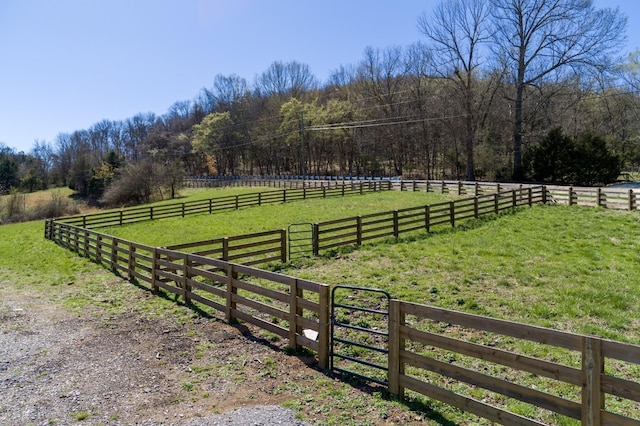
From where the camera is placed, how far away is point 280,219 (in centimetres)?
2062

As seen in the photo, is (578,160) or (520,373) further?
(578,160)

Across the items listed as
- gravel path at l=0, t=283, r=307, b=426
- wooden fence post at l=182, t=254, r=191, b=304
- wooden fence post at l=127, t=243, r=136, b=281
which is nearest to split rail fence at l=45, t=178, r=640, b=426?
wooden fence post at l=182, t=254, r=191, b=304

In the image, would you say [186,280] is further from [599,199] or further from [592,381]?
[599,199]

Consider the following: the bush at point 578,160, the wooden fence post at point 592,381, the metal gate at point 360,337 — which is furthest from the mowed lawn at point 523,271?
the bush at point 578,160

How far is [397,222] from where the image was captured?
15.1 metres

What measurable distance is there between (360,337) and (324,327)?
4.32ft

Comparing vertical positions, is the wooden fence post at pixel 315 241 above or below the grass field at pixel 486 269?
above

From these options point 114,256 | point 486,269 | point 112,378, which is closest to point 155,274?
point 114,256

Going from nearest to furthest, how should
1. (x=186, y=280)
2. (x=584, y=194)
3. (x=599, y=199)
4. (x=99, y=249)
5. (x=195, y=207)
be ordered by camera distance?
(x=186, y=280), (x=99, y=249), (x=599, y=199), (x=584, y=194), (x=195, y=207)

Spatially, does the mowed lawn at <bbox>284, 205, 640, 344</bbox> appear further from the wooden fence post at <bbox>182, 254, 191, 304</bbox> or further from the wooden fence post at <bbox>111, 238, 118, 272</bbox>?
the wooden fence post at <bbox>111, 238, 118, 272</bbox>

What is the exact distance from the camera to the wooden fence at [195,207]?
79.9 feet

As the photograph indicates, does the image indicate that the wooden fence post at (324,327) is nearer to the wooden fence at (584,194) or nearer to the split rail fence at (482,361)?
the split rail fence at (482,361)

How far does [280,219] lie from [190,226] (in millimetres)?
4645

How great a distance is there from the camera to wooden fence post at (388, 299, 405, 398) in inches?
182
